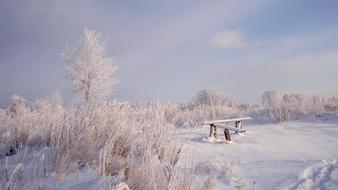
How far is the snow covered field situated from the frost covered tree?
17.5 metres

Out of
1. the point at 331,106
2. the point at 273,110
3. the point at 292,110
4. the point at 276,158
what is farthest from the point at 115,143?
A: the point at 331,106

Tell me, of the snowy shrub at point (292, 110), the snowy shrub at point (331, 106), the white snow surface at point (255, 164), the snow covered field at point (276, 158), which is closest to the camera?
the white snow surface at point (255, 164)

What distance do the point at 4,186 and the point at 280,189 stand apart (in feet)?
8.66

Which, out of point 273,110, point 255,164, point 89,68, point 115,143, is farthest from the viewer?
point 89,68

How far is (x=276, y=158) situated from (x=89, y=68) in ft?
73.0

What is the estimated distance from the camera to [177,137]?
3.57 m

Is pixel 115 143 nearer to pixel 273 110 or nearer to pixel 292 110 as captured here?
pixel 292 110

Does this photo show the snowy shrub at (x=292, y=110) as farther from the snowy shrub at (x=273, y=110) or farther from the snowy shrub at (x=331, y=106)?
the snowy shrub at (x=331, y=106)

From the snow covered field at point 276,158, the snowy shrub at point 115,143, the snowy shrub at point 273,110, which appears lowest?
the snow covered field at point 276,158

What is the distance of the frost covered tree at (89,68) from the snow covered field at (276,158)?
1750 cm

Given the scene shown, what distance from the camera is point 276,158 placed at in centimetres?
581

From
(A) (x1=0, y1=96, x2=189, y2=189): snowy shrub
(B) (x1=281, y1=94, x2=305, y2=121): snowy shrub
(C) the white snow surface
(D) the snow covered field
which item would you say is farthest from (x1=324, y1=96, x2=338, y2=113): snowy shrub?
(A) (x1=0, y1=96, x2=189, y2=189): snowy shrub

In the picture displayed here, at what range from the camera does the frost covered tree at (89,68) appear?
1037 inches

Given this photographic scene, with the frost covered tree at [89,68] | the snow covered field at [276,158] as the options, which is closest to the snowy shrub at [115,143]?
the snow covered field at [276,158]
